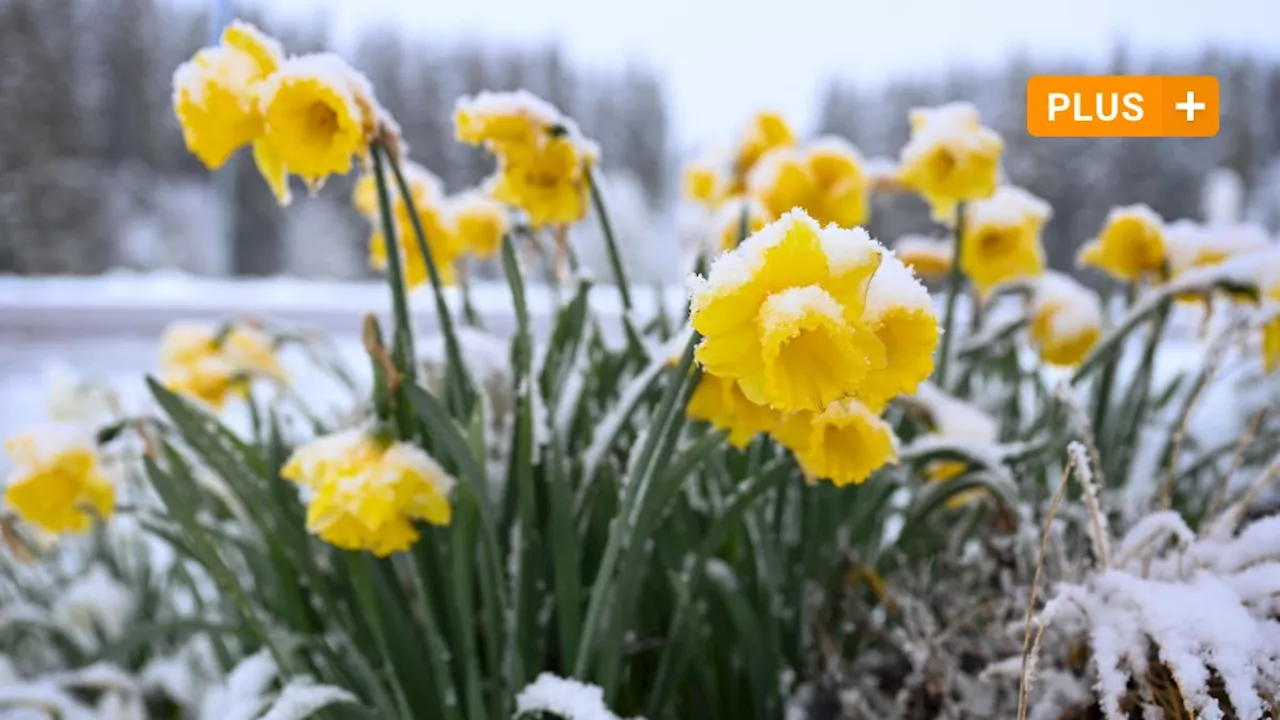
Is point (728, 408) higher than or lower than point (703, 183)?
lower

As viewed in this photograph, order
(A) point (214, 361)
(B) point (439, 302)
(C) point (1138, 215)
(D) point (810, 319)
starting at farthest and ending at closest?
(A) point (214, 361)
(C) point (1138, 215)
(B) point (439, 302)
(D) point (810, 319)

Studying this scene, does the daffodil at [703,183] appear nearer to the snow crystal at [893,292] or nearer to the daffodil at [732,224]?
the daffodil at [732,224]

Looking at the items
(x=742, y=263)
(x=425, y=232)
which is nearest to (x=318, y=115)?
(x=425, y=232)

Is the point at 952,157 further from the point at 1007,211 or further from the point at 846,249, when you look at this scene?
the point at 846,249

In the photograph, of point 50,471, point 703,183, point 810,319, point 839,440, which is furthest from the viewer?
point 703,183

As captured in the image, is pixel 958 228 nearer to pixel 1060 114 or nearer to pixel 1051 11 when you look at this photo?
pixel 1060 114

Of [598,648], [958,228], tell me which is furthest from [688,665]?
[958,228]

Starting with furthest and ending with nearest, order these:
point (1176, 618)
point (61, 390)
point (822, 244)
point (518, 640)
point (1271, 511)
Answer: point (61, 390)
point (1271, 511)
point (518, 640)
point (1176, 618)
point (822, 244)

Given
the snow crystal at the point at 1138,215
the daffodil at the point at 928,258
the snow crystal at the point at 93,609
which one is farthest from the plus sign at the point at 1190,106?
the snow crystal at the point at 93,609
